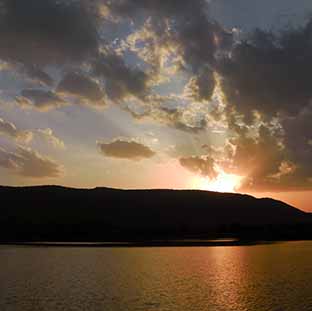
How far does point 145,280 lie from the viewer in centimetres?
5488

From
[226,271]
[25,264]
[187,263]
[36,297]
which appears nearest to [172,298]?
[36,297]

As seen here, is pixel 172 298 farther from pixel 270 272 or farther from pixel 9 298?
pixel 270 272

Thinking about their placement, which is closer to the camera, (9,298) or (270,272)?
(9,298)

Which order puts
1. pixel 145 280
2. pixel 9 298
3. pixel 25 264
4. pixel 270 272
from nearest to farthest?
1. pixel 9 298
2. pixel 145 280
3. pixel 270 272
4. pixel 25 264

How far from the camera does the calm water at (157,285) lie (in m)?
39.1

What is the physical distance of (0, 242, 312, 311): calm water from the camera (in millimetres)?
39094

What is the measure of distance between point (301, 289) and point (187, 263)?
30360mm

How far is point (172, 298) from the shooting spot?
42.0 meters

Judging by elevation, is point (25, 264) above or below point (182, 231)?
below

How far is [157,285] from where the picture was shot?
50438mm

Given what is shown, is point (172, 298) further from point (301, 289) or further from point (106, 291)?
point (301, 289)

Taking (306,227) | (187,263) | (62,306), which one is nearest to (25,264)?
(187,263)

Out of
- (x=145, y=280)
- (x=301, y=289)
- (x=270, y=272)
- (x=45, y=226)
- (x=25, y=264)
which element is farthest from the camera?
(x=45, y=226)

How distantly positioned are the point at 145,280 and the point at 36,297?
16026 mm
